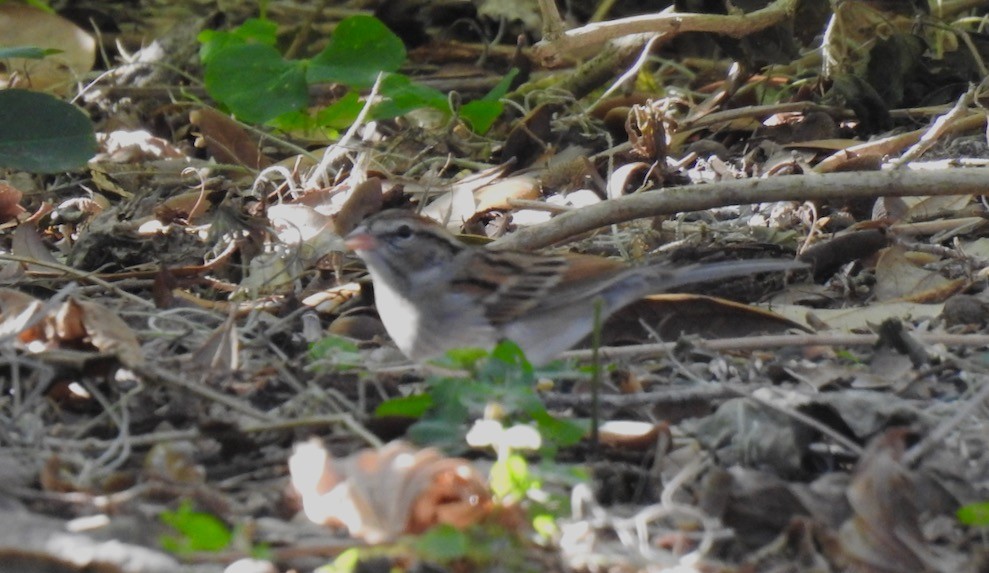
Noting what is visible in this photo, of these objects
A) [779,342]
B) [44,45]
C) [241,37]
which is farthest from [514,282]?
[44,45]

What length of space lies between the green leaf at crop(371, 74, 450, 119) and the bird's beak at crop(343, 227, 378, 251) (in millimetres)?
1085

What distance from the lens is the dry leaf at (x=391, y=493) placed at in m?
2.18

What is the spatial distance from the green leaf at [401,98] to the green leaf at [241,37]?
0.67 meters

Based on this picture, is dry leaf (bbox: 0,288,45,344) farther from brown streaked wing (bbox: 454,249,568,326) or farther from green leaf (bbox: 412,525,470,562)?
green leaf (bbox: 412,525,470,562)

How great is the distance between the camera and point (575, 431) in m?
2.42

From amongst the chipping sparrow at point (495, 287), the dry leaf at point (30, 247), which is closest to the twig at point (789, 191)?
the chipping sparrow at point (495, 287)

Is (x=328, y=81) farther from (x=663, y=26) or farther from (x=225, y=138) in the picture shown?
(x=663, y=26)

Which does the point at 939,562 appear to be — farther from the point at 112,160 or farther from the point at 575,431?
the point at 112,160

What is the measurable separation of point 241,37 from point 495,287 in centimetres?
220

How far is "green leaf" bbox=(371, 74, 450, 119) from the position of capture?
4.88m

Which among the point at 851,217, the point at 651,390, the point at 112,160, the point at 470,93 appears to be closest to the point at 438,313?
the point at 651,390

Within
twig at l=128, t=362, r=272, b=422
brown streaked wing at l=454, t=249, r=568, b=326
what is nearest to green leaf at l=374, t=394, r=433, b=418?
twig at l=128, t=362, r=272, b=422

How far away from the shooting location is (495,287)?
3777mm

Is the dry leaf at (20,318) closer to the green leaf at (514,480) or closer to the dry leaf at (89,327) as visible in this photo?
the dry leaf at (89,327)
